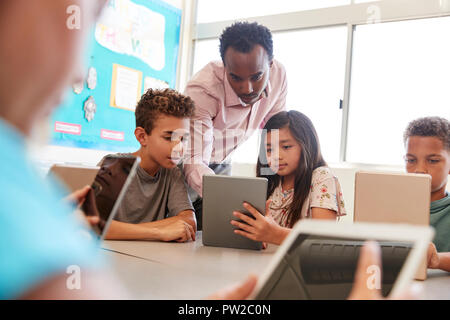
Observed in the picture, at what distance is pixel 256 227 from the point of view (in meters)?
1.30

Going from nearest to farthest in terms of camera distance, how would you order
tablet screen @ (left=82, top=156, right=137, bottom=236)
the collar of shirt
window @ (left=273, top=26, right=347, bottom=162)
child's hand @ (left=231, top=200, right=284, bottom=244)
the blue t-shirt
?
1. the blue t-shirt
2. tablet screen @ (left=82, top=156, right=137, bottom=236)
3. child's hand @ (left=231, top=200, right=284, bottom=244)
4. the collar of shirt
5. window @ (left=273, top=26, right=347, bottom=162)

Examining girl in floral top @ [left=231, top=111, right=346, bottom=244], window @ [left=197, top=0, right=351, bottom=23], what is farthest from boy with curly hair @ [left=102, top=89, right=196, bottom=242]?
window @ [left=197, top=0, right=351, bottom=23]

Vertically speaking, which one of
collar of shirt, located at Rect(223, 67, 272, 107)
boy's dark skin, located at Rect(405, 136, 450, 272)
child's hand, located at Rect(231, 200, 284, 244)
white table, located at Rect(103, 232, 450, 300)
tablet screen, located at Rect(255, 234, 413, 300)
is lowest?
white table, located at Rect(103, 232, 450, 300)

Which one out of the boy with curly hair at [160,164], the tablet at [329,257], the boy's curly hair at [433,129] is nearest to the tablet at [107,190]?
the tablet at [329,257]

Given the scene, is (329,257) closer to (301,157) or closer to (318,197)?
(318,197)

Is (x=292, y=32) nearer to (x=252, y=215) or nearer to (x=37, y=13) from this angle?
(x=252, y=215)

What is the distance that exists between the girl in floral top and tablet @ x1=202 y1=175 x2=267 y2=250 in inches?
17.0

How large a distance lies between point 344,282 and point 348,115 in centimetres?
311

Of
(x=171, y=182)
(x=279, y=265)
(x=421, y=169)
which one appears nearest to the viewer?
(x=279, y=265)

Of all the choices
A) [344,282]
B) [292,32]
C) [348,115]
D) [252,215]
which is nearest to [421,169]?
[252,215]

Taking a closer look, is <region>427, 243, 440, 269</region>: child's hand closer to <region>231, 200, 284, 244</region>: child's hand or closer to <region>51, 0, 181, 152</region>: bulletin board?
<region>231, 200, 284, 244</region>: child's hand

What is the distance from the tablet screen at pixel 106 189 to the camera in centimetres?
74

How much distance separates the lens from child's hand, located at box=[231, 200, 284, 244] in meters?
1.30
